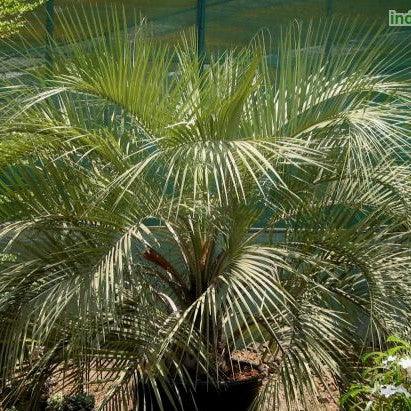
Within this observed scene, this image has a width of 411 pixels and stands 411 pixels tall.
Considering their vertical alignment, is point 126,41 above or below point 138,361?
above

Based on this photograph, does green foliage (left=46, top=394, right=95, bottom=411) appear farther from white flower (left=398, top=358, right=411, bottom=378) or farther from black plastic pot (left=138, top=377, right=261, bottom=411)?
white flower (left=398, top=358, right=411, bottom=378)

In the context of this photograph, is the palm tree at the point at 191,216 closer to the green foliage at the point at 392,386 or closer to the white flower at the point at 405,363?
the green foliage at the point at 392,386

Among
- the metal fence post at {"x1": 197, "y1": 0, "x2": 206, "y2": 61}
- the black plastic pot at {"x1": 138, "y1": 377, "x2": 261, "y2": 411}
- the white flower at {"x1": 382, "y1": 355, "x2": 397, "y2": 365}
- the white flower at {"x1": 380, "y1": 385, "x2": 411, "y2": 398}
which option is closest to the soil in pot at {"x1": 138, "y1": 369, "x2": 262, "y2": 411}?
the black plastic pot at {"x1": 138, "y1": 377, "x2": 261, "y2": 411}

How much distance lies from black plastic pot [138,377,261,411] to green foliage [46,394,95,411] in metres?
0.79

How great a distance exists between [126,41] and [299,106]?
35.0 inches

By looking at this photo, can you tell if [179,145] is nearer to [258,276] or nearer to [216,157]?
[216,157]

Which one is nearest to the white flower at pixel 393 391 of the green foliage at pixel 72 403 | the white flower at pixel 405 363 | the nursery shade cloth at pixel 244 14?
the white flower at pixel 405 363

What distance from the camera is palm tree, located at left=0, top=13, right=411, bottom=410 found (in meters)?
3.99

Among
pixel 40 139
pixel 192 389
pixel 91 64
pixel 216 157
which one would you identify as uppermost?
pixel 91 64

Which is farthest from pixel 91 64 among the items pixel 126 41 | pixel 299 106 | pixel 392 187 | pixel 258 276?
pixel 392 187

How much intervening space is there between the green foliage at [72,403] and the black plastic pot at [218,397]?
2.60 ft

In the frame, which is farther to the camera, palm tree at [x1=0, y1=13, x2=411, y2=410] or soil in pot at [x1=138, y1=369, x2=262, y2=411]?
soil in pot at [x1=138, y1=369, x2=262, y2=411]

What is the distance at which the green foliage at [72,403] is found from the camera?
16.7 ft

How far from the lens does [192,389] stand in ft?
14.3
